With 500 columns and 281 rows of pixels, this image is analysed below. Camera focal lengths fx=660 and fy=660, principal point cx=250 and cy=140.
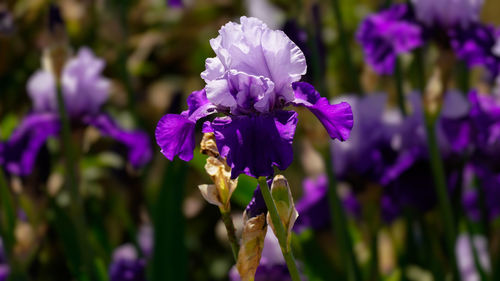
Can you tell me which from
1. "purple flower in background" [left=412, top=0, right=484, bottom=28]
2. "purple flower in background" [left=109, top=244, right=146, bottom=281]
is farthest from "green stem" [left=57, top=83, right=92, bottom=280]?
"purple flower in background" [left=412, top=0, right=484, bottom=28]

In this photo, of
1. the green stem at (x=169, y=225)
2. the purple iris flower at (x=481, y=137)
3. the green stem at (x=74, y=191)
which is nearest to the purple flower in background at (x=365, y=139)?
the purple iris flower at (x=481, y=137)

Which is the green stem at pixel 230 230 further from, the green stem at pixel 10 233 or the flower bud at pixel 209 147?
the green stem at pixel 10 233

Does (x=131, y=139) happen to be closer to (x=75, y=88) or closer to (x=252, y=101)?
(x=75, y=88)

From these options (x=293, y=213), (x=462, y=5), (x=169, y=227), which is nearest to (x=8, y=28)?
(x=169, y=227)

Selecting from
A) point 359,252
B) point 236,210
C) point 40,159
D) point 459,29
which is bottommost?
point 236,210

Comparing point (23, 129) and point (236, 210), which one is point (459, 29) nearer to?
point (23, 129)

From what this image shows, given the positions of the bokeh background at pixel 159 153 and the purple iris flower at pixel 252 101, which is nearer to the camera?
the purple iris flower at pixel 252 101

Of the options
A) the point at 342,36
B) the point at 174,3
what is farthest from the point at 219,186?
the point at 174,3
